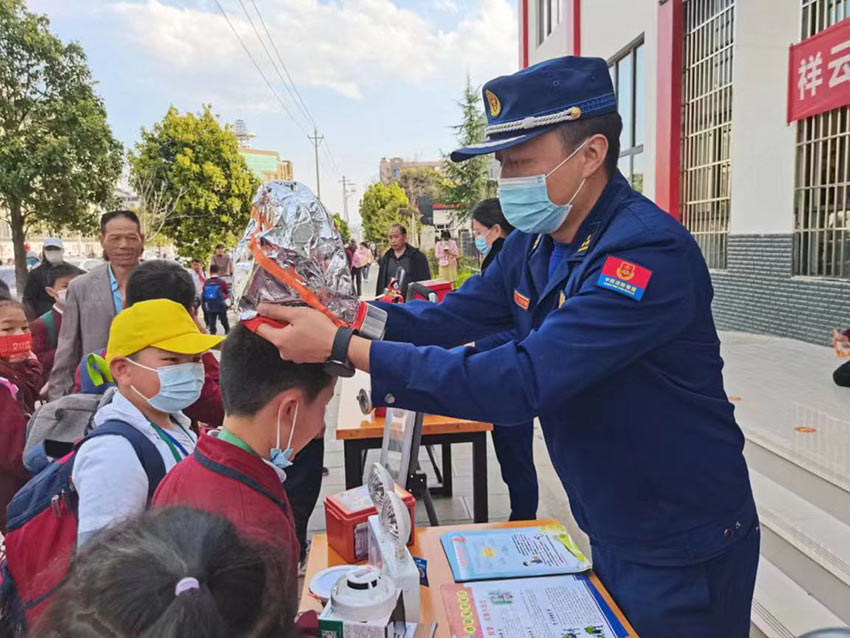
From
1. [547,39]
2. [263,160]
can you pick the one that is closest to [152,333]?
[547,39]

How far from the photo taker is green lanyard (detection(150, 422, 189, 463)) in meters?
1.81

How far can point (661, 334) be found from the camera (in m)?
1.27

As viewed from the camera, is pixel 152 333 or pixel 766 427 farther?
pixel 766 427

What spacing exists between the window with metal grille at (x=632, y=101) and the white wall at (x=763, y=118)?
258 centimetres

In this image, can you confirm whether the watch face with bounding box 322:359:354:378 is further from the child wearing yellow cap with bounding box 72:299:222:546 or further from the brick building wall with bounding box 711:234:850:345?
the brick building wall with bounding box 711:234:850:345

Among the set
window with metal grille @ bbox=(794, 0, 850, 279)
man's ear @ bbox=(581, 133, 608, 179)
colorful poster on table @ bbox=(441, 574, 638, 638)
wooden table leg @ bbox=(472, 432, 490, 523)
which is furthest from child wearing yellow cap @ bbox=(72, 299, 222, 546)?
window with metal grille @ bbox=(794, 0, 850, 279)

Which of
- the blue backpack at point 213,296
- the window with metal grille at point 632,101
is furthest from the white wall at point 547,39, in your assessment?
the blue backpack at point 213,296

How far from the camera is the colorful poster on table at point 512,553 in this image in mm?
1694

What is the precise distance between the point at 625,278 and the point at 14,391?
7.74 ft

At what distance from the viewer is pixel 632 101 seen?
37.0ft

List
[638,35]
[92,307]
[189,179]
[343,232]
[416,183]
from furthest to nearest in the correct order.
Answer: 1. [416,183]
2. [343,232]
3. [189,179]
4. [638,35]
5. [92,307]

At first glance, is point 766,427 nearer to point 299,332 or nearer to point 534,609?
point 534,609

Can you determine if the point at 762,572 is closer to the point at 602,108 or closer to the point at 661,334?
the point at 661,334

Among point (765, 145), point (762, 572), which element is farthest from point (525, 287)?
point (765, 145)
